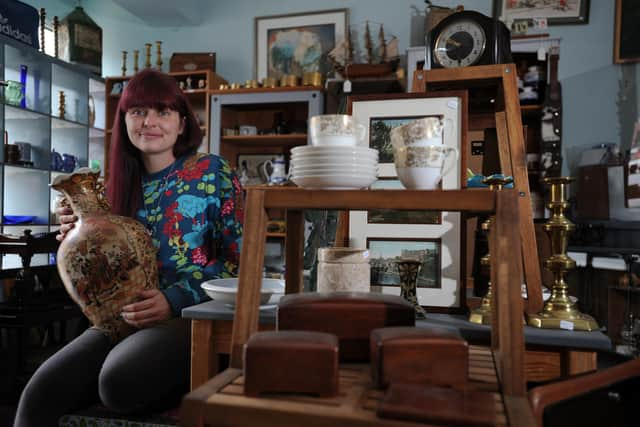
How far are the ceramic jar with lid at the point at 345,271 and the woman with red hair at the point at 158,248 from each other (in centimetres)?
54

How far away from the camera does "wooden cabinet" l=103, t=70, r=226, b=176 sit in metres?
3.95

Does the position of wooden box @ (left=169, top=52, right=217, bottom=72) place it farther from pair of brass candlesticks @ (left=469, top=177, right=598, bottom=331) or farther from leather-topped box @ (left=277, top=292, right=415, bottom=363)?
leather-topped box @ (left=277, top=292, right=415, bottom=363)

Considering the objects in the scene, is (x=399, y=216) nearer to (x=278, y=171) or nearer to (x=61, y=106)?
(x=278, y=171)

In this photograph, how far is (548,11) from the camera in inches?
143

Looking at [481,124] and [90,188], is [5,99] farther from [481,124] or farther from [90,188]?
[481,124]

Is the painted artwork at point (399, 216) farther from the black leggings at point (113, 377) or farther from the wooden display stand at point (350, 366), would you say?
the black leggings at point (113, 377)

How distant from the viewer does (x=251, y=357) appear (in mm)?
613

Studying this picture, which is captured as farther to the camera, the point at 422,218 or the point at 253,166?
the point at 253,166

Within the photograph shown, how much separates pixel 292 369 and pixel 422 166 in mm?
336

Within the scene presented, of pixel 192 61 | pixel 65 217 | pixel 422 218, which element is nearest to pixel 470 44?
pixel 422 218

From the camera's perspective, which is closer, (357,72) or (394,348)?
(394,348)

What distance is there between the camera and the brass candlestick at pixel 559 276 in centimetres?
94

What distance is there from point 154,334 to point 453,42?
3.55 feet

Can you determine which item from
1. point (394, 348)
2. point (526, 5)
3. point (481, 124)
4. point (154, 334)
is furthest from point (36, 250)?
point (526, 5)
